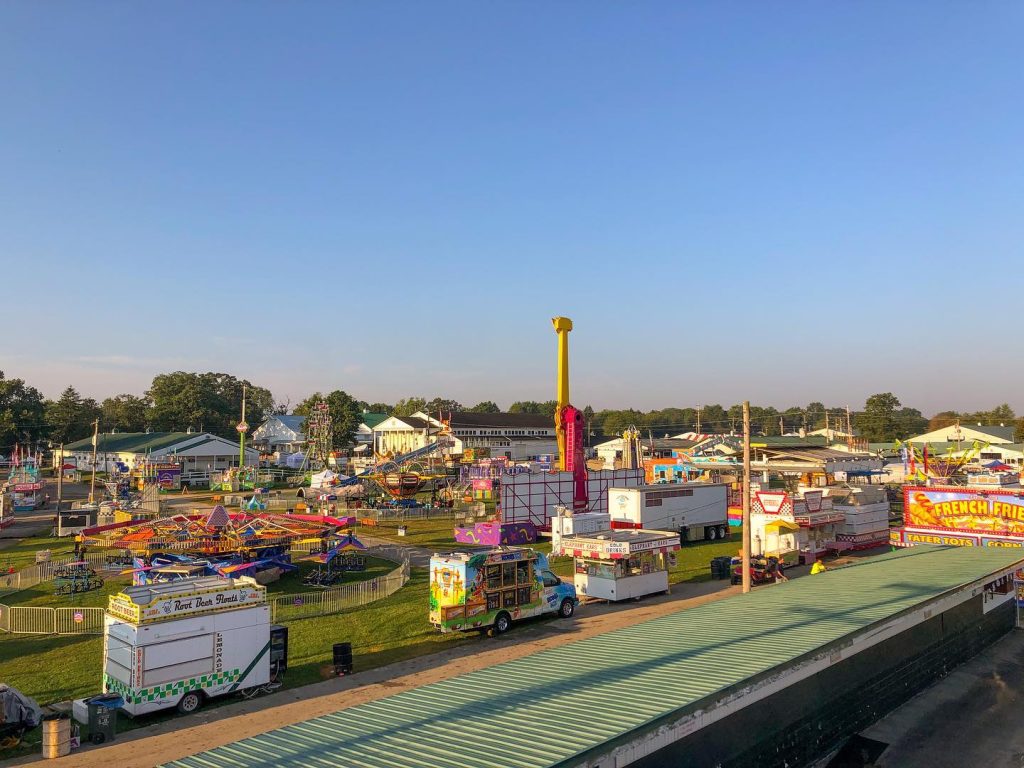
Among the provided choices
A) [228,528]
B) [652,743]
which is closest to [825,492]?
[228,528]

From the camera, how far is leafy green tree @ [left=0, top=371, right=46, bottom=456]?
4606 inches

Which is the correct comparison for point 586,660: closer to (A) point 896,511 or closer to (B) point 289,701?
(B) point 289,701

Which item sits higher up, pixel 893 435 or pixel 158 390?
pixel 158 390

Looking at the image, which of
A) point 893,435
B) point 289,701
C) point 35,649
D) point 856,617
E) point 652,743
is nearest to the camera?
point 652,743

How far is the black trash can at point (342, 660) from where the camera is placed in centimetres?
1933

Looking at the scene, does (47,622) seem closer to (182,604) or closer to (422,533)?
(182,604)

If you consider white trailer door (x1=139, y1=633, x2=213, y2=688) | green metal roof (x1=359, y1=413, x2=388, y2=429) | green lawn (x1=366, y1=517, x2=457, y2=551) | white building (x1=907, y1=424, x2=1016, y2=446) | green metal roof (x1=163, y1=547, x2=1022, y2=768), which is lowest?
green lawn (x1=366, y1=517, x2=457, y2=551)

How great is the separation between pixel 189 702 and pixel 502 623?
33.9 feet

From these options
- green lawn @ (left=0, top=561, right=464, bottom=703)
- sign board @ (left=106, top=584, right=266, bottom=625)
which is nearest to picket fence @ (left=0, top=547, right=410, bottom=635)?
green lawn @ (left=0, top=561, right=464, bottom=703)

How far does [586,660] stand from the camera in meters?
13.3

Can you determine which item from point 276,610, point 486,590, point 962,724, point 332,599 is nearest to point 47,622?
point 276,610

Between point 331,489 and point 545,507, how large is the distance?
2228 cm

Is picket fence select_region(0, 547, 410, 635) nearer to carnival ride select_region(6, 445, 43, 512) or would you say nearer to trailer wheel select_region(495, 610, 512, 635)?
trailer wheel select_region(495, 610, 512, 635)

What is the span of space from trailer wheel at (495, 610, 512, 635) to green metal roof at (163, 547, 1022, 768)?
829 centimetres
